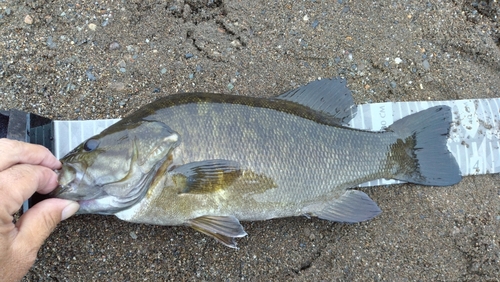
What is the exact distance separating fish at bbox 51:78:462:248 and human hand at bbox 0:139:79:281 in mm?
105

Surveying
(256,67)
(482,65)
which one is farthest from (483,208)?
(256,67)

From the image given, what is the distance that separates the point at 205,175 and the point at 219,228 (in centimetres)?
39

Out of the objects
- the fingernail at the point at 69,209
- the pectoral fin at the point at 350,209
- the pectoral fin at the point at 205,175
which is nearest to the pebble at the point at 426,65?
the pectoral fin at the point at 350,209

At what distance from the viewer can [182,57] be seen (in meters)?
3.20

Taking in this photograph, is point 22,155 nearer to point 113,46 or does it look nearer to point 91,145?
point 91,145

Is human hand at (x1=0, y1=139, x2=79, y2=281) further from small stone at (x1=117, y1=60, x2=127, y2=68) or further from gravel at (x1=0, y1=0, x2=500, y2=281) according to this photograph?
small stone at (x1=117, y1=60, x2=127, y2=68)

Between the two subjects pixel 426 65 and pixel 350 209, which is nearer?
pixel 350 209

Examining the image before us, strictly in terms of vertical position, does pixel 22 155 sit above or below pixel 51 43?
below

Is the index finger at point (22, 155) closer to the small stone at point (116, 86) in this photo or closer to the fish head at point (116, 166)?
the fish head at point (116, 166)

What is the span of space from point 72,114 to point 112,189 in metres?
0.99

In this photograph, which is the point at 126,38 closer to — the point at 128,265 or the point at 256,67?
the point at 256,67

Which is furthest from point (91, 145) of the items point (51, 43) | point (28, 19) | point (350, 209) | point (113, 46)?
point (350, 209)

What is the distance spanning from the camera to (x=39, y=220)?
2.19 metres

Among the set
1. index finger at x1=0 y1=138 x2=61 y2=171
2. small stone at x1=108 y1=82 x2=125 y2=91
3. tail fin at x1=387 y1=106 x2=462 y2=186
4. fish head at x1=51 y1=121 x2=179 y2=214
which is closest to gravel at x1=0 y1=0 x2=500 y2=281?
small stone at x1=108 y1=82 x2=125 y2=91
